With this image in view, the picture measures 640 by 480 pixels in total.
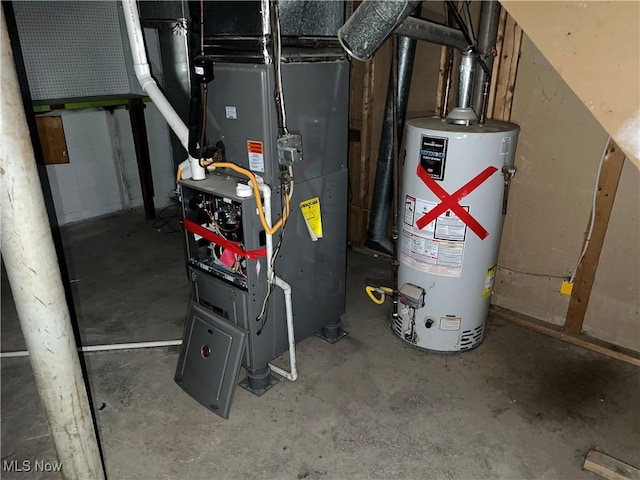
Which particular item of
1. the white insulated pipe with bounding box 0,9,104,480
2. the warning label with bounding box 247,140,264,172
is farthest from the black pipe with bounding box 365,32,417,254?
the white insulated pipe with bounding box 0,9,104,480

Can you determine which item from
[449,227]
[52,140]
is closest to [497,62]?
[449,227]

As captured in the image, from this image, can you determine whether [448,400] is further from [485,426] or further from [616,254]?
[616,254]

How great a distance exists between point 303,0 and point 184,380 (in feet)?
5.60

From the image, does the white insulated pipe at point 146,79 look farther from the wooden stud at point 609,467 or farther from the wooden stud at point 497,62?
the wooden stud at point 609,467

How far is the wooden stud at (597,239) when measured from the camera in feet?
6.75

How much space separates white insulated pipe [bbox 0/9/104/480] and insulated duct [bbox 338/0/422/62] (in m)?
0.95

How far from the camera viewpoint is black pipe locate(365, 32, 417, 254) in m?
2.62

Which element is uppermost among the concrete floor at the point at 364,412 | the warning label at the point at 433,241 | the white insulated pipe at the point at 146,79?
the white insulated pipe at the point at 146,79

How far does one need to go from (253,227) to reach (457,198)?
3.00 feet

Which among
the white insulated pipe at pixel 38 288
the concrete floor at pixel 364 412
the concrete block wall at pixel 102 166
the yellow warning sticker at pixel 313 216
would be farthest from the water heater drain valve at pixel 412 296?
the concrete block wall at pixel 102 166

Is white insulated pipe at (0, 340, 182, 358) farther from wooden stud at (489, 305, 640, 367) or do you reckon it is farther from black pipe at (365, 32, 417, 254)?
wooden stud at (489, 305, 640, 367)

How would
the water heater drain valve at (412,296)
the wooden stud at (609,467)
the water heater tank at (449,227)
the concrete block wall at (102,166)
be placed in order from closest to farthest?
the wooden stud at (609,467), the water heater tank at (449,227), the water heater drain valve at (412,296), the concrete block wall at (102,166)

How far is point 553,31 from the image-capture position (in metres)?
0.92

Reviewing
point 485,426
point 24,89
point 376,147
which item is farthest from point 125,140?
point 485,426
